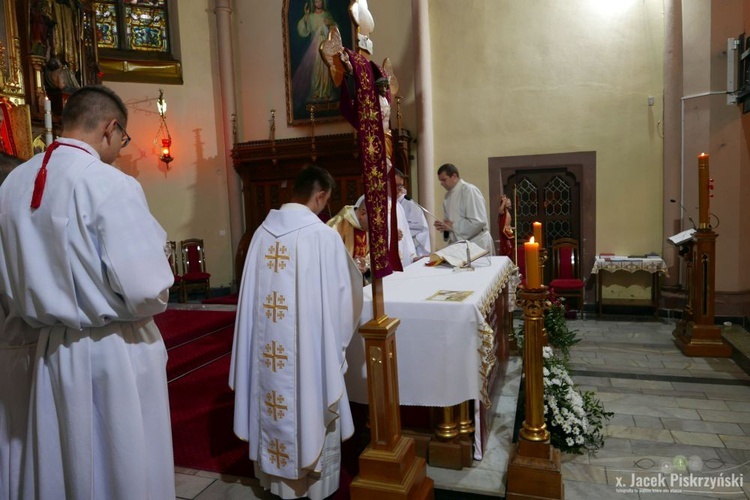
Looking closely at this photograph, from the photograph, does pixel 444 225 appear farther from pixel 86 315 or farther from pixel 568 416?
pixel 86 315

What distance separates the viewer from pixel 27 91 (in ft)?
21.4

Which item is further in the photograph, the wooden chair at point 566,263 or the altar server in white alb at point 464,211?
the wooden chair at point 566,263

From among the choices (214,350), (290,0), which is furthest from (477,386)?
(290,0)

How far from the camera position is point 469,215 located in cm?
571

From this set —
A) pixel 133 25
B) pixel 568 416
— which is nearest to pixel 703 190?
pixel 568 416

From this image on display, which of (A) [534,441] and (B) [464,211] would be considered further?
(B) [464,211]

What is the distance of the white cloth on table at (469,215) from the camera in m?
5.68

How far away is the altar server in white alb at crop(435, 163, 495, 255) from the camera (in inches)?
222

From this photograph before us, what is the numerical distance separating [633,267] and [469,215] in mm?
3070

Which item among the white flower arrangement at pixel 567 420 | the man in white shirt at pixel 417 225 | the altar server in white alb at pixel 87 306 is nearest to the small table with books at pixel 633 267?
the man in white shirt at pixel 417 225

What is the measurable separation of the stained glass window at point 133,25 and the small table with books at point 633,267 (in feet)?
28.1

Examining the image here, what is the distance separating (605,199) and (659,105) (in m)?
1.50

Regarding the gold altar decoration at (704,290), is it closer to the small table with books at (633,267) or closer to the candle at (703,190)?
the candle at (703,190)

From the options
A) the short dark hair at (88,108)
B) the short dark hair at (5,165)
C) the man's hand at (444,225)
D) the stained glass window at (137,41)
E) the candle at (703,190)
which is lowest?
the man's hand at (444,225)
